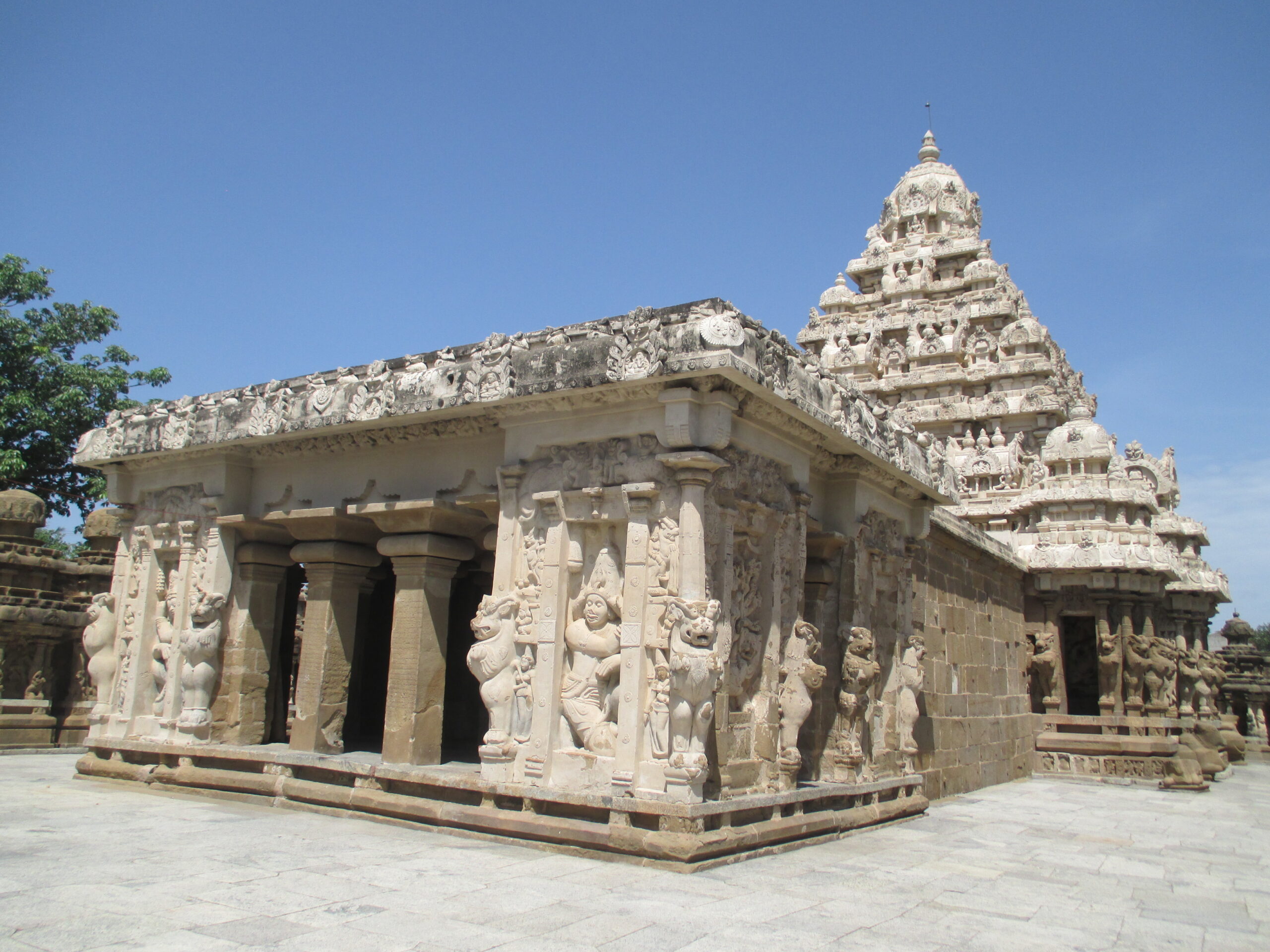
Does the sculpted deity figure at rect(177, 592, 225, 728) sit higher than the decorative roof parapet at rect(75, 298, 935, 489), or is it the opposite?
the decorative roof parapet at rect(75, 298, 935, 489)

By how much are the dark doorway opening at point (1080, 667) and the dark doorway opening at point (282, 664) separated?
1522 centimetres

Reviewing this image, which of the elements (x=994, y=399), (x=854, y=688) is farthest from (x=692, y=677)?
(x=994, y=399)

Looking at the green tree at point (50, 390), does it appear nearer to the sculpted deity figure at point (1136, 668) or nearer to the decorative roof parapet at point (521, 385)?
the decorative roof parapet at point (521, 385)

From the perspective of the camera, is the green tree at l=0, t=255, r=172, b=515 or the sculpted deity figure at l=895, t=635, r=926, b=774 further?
the green tree at l=0, t=255, r=172, b=515

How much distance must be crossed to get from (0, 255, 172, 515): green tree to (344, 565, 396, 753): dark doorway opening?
12.4 meters

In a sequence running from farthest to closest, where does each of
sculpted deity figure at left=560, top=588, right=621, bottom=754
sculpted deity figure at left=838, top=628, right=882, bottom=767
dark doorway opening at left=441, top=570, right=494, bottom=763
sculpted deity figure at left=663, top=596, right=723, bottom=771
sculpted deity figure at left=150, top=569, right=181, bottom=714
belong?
dark doorway opening at left=441, top=570, right=494, bottom=763, sculpted deity figure at left=150, top=569, right=181, bottom=714, sculpted deity figure at left=838, top=628, right=882, bottom=767, sculpted deity figure at left=560, top=588, right=621, bottom=754, sculpted deity figure at left=663, top=596, right=723, bottom=771

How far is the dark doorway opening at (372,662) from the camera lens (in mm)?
12156

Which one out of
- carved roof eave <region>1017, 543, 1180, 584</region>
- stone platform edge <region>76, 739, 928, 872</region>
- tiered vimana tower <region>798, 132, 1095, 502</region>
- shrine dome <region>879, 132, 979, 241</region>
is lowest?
stone platform edge <region>76, 739, 928, 872</region>

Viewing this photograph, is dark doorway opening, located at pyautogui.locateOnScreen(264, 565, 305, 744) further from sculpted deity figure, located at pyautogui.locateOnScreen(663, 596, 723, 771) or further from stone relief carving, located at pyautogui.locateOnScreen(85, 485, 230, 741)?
sculpted deity figure, located at pyautogui.locateOnScreen(663, 596, 723, 771)

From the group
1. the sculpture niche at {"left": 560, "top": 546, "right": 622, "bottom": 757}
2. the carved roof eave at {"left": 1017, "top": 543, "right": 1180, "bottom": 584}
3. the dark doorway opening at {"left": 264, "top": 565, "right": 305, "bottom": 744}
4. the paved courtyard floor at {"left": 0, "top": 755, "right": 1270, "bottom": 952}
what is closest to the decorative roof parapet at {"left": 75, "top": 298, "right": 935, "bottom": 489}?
Answer: the sculpture niche at {"left": 560, "top": 546, "right": 622, "bottom": 757}

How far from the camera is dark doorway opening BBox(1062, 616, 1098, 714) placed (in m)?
20.2

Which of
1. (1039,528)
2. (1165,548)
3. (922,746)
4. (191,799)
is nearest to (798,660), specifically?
(922,746)

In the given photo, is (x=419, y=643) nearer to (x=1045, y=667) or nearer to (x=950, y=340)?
(x=1045, y=667)

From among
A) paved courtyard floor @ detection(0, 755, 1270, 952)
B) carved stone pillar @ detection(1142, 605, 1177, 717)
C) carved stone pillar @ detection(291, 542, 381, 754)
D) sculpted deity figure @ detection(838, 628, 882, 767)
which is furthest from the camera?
carved stone pillar @ detection(1142, 605, 1177, 717)
